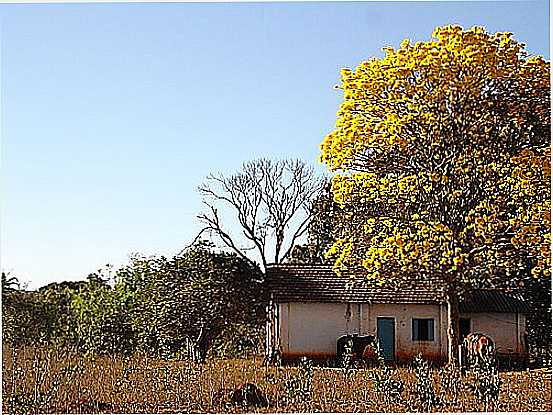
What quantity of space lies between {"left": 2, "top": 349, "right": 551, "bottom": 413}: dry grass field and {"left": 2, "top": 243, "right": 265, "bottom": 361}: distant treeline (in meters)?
0.49

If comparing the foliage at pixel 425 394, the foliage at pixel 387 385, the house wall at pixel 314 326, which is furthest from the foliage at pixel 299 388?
the house wall at pixel 314 326

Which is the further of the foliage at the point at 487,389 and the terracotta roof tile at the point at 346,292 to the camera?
the terracotta roof tile at the point at 346,292

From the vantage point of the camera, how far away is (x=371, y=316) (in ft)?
25.1

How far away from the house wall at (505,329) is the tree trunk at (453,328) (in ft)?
1.29

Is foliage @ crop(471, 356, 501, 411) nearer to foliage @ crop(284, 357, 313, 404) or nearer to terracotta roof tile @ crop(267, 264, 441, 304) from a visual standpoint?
foliage @ crop(284, 357, 313, 404)

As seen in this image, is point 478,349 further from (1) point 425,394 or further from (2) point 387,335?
(1) point 425,394

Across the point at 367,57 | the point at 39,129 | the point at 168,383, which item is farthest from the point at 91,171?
the point at 367,57

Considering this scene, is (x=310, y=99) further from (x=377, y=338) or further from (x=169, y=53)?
(x=377, y=338)

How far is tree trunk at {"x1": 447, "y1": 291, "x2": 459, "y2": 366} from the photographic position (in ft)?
23.5

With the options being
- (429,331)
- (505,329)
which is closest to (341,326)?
(429,331)

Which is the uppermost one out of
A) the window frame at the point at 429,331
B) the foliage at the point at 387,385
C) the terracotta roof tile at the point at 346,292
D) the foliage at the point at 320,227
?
the foliage at the point at 320,227

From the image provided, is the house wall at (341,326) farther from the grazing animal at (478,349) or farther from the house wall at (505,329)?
the house wall at (505,329)

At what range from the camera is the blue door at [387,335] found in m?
7.45

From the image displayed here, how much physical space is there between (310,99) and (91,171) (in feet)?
5.27
